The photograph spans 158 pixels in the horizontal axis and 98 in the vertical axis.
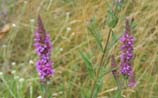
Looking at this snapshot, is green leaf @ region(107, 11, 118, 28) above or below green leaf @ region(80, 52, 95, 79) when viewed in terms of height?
above

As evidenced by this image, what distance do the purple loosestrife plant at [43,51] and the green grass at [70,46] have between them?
83 centimetres

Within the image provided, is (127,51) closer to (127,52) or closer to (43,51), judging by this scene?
(127,52)

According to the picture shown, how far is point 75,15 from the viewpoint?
2.95m

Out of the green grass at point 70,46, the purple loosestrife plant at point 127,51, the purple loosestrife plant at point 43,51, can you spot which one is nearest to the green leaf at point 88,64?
the purple loosestrife plant at point 127,51

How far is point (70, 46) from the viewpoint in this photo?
2793mm

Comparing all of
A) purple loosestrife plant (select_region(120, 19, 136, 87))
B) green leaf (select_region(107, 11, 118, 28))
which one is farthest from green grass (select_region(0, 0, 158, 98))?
green leaf (select_region(107, 11, 118, 28))

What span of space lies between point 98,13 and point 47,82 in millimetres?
1591

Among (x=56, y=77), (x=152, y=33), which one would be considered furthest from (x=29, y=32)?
(x=152, y=33)

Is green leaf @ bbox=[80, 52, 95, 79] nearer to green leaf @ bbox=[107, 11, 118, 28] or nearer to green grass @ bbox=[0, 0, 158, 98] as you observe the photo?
green leaf @ bbox=[107, 11, 118, 28]

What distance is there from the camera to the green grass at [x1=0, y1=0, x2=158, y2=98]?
7.93 ft

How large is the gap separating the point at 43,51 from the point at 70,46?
1477mm

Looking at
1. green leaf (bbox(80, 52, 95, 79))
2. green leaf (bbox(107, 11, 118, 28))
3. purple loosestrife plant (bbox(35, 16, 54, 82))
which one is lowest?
green leaf (bbox(80, 52, 95, 79))

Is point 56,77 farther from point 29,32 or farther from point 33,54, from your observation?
point 29,32

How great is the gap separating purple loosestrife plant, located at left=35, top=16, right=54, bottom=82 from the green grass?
83 centimetres
